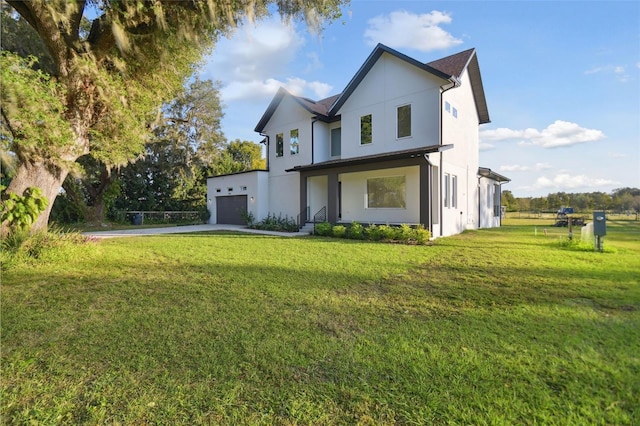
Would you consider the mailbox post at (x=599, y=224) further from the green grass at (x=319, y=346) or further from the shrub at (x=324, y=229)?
the shrub at (x=324, y=229)

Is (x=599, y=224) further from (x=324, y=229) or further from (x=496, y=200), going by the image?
(x=496, y=200)

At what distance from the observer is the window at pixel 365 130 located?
46.2 feet

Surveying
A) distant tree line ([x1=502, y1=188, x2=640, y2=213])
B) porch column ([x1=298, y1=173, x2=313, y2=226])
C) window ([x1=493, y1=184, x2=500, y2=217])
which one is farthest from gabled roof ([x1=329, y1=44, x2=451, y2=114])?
distant tree line ([x1=502, y1=188, x2=640, y2=213])

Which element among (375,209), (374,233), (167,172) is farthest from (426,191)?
(167,172)

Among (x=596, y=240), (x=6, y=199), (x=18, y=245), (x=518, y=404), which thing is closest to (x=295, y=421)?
(x=518, y=404)

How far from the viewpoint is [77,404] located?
7.09 feet

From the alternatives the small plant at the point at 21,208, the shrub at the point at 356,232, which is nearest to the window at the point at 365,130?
the shrub at the point at 356,232

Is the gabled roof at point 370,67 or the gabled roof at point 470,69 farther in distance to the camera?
the gabled roof at point 470,69

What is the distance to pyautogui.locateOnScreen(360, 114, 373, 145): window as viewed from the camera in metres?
14.1

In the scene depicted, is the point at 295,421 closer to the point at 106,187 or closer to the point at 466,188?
the point at 466,188

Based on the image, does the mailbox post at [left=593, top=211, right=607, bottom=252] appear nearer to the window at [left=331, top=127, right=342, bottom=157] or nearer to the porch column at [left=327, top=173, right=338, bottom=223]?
the porch column at [left=327, top=173, right=338, bottom=223]

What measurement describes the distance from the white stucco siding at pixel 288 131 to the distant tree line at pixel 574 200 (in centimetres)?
4272

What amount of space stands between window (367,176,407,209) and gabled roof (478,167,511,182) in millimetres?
6101

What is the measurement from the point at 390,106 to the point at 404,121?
1000 mm
